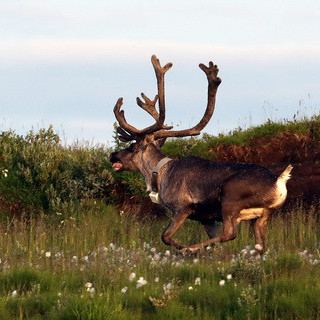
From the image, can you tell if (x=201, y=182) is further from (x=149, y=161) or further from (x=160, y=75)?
(x=160, y=75)

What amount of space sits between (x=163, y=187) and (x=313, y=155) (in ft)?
19.7

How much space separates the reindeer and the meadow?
1.50 feet

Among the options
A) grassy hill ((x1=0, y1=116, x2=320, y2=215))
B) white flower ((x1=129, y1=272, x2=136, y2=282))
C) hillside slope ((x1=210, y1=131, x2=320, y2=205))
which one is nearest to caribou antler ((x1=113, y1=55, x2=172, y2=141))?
grassy hill ((x1=0, y1=116, x2=320, y2=215))

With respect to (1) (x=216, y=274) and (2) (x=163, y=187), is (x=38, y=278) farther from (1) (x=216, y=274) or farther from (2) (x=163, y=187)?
(2) (x=163, y=187)

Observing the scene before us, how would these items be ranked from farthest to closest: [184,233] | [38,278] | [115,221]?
[115,221] < [184,233] < [38,278]

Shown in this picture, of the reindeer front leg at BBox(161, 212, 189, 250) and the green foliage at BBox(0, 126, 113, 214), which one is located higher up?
the green foliage at BBox(0, 126, 113, 214)

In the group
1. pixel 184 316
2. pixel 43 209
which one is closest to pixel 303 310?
pixel 184 316

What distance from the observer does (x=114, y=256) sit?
450 inches

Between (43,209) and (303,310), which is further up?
(43,209)

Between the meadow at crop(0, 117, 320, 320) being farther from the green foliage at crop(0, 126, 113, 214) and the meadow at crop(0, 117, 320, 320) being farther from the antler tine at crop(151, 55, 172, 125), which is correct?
the antler tine at crop(151, 55, 172, 125)

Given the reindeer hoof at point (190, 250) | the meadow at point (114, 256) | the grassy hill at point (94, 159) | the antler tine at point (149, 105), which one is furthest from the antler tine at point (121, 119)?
the grassy hill at point (94, 159)

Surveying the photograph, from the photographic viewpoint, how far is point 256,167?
1309 centimetres

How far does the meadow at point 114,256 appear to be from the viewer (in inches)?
347

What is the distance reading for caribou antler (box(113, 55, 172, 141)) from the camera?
14.5 metres
